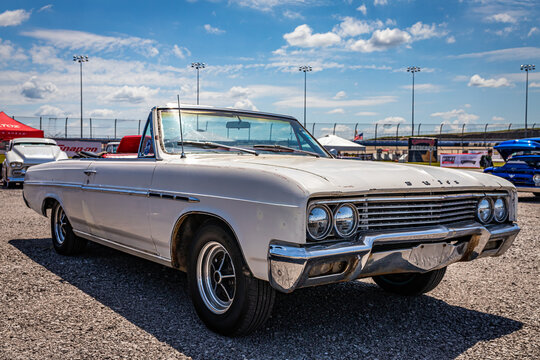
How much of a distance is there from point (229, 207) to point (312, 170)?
55 centimetres

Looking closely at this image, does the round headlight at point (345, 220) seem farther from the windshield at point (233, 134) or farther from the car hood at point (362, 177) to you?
the windshield at point (233, 134)

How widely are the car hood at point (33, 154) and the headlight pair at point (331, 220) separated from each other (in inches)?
580

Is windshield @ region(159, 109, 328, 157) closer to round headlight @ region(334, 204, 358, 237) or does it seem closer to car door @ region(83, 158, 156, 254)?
car door @ region(83, 158, 156, 254)

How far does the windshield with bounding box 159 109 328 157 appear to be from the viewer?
3.95 m

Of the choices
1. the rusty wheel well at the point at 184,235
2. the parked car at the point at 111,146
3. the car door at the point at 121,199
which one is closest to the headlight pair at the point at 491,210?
the rusty wheel well at the point at 184,235

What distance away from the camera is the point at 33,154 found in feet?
51.5

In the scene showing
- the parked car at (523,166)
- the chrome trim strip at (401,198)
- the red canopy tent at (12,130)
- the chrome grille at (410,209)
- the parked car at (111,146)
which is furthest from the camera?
the red canopy tent at (12,130)

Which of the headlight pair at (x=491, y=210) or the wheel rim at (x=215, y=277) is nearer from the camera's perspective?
the wheel rim at (x=215, y=277)

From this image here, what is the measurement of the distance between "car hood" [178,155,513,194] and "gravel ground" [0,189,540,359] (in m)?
1.02

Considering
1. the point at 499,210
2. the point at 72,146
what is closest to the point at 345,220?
the point at 499,210

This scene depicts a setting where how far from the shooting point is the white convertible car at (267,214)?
8.69 feet

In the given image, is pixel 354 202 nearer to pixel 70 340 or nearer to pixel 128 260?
pixel 70 340

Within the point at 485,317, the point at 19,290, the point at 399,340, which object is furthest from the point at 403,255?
the point at 19,290

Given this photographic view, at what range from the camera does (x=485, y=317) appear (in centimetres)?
365
